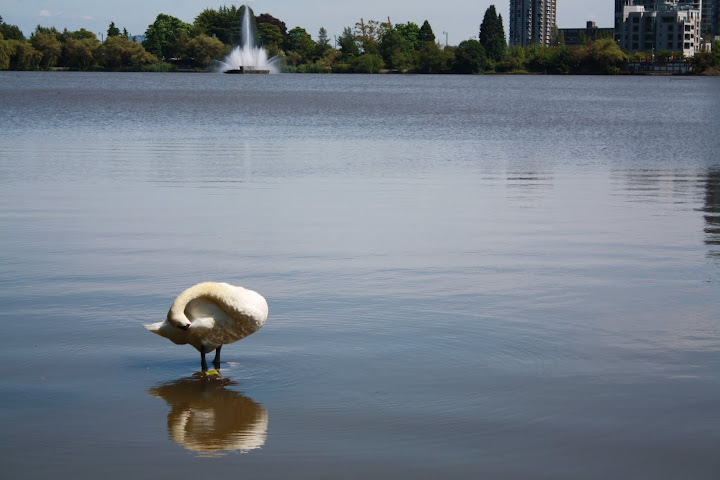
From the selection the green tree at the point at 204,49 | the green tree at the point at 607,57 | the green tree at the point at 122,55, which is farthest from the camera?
the green tree at the point at 607,57

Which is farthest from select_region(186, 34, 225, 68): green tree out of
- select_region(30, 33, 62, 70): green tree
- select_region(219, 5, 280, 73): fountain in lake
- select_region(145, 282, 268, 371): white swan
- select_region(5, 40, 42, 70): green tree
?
select_region(145, 282, 268, 371): white swan

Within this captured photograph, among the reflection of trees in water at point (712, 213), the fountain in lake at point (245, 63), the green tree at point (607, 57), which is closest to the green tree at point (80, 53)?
the fountain in lake at point (245, 63)

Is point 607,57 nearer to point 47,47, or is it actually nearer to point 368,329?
point 47,47

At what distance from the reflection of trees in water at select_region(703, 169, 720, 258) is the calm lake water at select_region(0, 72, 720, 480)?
0.33 ft

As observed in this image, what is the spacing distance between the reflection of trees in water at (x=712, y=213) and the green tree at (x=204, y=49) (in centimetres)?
17349

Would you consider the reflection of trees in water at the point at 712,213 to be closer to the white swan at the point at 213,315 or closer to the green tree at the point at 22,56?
the white swan at the point at 213,315

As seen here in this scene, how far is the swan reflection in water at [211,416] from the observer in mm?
5684

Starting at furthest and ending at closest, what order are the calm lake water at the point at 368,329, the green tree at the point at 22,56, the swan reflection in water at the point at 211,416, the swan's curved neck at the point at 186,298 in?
the green tree at the point at 22,56
the swan's curved neck at the point at 186,298
the swan reflection in water at the point at 211,416
the calm lake water at the point at 368,329

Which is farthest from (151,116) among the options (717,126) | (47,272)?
(47,272)

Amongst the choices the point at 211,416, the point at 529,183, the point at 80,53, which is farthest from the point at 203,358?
the point at 80,53

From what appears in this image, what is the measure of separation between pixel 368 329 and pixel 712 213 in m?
8.51

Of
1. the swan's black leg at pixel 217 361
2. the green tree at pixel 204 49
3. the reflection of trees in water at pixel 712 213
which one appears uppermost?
the green tree at pixel 204 49

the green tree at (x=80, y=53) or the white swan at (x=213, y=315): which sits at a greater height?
the green tree at (x=80, y=53)

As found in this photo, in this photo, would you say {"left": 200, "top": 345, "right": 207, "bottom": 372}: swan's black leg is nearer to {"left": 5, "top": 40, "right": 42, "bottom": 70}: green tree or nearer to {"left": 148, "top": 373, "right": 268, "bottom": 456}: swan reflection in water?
{"left": 148, "top": 373, "right": 268, "bottom": 456}: swan reflection in water
